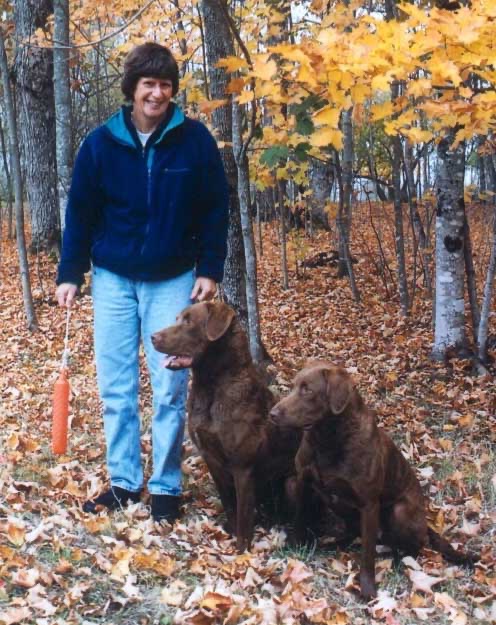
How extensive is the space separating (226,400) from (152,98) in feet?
5.50

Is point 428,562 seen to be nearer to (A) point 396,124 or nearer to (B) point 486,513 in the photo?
(B) point 486,513

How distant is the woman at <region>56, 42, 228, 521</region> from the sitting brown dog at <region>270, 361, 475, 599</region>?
0.87 m

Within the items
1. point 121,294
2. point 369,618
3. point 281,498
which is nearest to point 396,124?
point 121,294

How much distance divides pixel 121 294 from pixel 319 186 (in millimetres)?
12148

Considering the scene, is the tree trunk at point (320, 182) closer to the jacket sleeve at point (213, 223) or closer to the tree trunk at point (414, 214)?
the tree trunk at point (414, 214)

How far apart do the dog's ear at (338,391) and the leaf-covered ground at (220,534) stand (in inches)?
34.7

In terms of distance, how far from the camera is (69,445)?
5621 millimetres

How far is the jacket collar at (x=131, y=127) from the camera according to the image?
13.0ft

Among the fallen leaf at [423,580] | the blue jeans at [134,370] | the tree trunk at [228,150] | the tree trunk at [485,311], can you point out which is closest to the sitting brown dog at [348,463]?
the fallen leaf at [423,580]

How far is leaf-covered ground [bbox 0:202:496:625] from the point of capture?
11.0 feet

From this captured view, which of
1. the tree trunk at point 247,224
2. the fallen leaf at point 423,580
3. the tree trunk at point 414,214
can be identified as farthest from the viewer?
the tree trunk at point 414,214

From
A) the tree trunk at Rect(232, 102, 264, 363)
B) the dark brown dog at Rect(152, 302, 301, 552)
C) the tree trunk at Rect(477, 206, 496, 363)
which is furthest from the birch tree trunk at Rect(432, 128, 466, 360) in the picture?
the dark brown dog at Rect(152, 302, 301, 552)

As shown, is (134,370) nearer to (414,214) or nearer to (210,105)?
(210,105)

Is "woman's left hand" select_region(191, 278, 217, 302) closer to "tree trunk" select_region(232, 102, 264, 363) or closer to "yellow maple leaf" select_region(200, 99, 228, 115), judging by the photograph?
"yellow maple leaf" select_region(200, 99, 228, 115)
